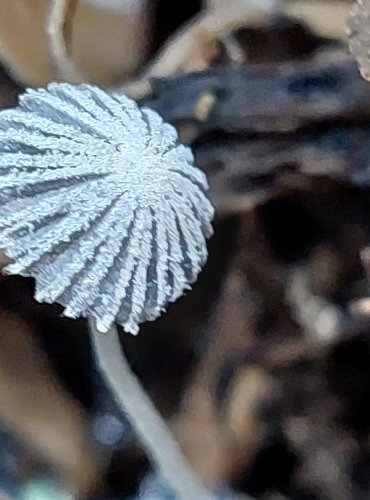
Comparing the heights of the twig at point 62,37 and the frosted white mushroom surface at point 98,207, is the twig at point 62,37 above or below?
above

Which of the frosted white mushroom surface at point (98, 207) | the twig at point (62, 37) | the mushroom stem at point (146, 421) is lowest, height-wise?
the mushroom stem at point (146, 421)

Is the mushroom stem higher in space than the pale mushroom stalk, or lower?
lower

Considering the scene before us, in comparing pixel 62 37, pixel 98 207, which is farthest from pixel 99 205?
pixel 62 37

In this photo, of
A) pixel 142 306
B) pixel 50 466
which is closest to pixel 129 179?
pixel 142 306

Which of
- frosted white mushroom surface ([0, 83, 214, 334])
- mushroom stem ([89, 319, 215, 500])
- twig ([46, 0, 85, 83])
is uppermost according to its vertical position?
twig ([46, 0, 85, 83])
